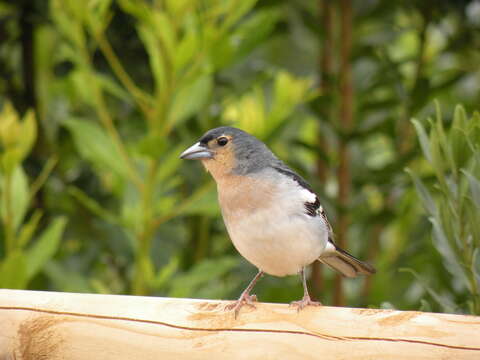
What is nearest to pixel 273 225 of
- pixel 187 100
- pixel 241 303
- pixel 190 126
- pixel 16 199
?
pixel 241 303

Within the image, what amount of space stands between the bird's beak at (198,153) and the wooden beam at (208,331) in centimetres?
67

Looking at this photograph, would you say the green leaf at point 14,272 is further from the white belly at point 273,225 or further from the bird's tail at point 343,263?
the bird's tail at point 343,263

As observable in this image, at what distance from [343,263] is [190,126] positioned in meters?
1.19

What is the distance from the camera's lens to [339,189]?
12.2 feet

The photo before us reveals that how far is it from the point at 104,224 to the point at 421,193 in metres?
1.71

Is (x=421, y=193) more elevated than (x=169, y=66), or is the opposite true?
(x=169, y=66)

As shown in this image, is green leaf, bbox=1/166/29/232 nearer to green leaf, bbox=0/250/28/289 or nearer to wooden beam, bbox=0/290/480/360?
green leaf, bbox=0/250/28/289

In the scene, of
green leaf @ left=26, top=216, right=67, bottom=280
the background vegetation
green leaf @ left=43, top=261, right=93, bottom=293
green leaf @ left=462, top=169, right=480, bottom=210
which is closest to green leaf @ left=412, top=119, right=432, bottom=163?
green leaf @ left=462, top=169, right=480, bottom=210

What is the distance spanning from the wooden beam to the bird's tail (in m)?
0.62

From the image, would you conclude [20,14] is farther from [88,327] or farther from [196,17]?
[88,327]

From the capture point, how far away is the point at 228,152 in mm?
2777

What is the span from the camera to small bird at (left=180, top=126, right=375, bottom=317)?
251 centimetres

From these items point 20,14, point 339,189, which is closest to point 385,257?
point 339,189

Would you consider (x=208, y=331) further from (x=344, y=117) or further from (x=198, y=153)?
(x=344, y=117)
